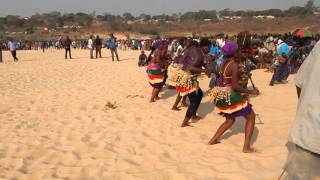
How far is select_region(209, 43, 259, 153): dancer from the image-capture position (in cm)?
573

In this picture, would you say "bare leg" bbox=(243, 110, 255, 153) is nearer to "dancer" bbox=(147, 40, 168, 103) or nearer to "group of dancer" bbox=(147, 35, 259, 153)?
"group of dancer" bbox=(147, 35, 259, 153)

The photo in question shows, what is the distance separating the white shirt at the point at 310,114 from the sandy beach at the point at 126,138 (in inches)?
102

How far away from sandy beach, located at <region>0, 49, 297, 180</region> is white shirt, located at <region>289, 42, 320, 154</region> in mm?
2580

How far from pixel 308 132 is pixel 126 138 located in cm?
466

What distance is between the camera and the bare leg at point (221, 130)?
6047 millimetres

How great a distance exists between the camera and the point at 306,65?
2.66 m

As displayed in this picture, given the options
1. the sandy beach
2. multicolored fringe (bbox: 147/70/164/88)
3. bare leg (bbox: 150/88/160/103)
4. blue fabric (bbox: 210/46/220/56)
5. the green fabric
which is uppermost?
blue fabric (bbox: 210/46/220/56)

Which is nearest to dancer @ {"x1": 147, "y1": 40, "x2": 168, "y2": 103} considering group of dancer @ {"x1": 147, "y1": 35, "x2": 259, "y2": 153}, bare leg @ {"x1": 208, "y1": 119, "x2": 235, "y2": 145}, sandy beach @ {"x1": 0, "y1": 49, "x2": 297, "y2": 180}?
group of dancer @ {"x1": 147, "y1": 35, "x2": 259, "y2": 153}

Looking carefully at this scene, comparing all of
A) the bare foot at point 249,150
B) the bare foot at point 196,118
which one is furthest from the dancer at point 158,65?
the bare foot at point 249,150

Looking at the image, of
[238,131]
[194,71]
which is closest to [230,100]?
[238,131]

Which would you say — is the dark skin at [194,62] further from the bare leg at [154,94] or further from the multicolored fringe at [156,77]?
the bare leg at [154,94]

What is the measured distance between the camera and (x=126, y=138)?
270 inches

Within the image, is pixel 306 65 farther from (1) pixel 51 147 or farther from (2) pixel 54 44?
(2) pixel 54 44

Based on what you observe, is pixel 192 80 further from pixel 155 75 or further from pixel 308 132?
pixel 308 132
